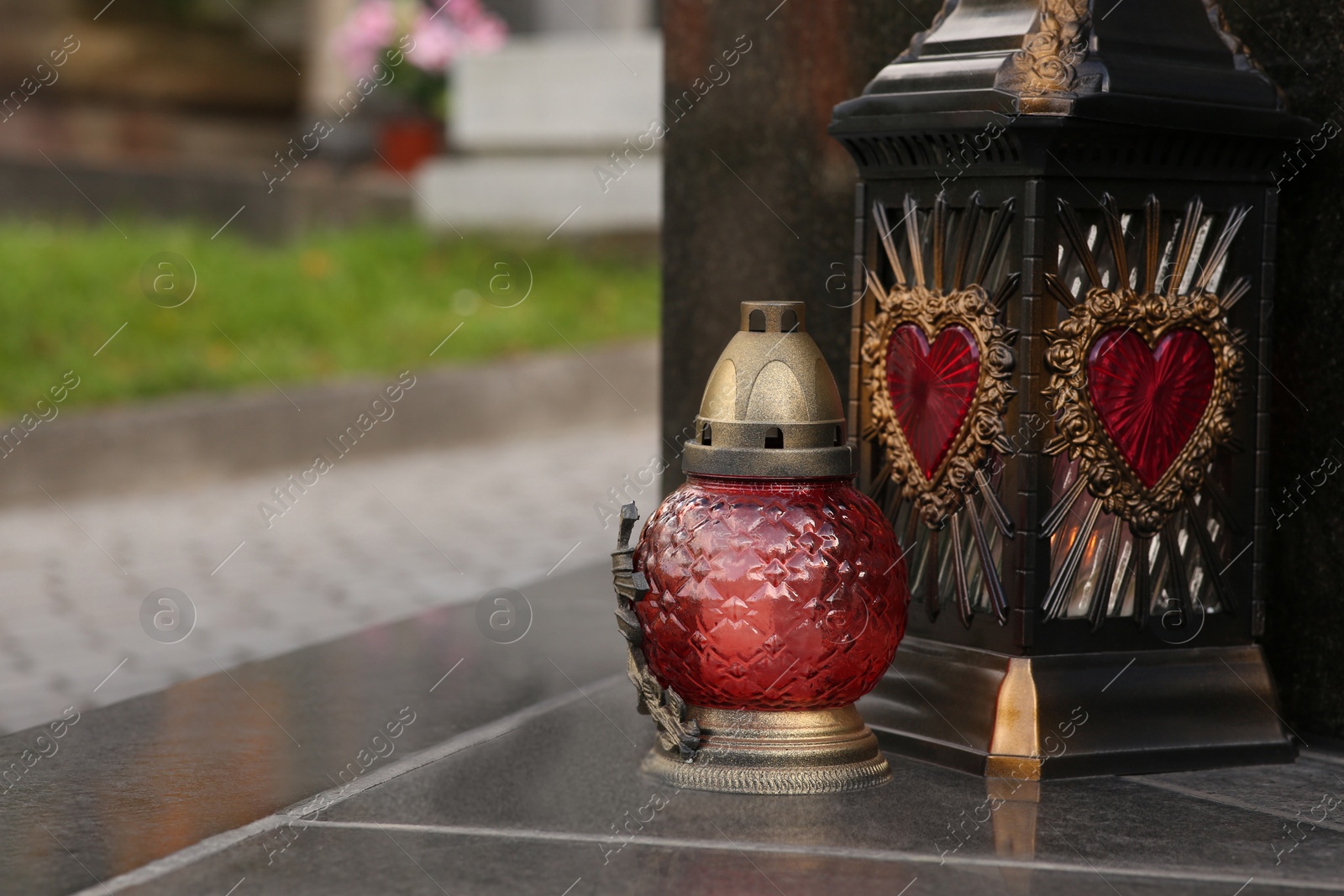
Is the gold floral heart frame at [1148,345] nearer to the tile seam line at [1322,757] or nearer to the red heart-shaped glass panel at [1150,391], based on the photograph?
the red heart-shaped glass panel at [1150,391]

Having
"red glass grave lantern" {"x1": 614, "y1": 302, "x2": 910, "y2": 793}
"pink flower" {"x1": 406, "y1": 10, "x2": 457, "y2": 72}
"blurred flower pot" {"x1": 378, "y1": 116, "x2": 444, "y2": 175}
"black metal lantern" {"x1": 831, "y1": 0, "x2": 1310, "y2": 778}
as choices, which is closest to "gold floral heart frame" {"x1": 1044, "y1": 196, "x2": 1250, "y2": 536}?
"black metal lantern" {"x1": 831, "y1": 0, "x2": 1310, "y2": 778}

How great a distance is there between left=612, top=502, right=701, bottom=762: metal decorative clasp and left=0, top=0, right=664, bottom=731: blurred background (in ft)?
6.73

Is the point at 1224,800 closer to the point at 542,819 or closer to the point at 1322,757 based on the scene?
the point at 1322,757

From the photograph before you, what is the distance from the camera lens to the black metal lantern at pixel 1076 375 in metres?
2.85

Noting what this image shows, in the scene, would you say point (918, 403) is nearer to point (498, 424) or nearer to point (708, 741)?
point (708, 741)

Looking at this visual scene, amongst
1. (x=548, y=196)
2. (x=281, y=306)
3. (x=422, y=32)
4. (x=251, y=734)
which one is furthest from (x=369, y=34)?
(x=251, y=734)

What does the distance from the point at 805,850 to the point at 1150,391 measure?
105 cm

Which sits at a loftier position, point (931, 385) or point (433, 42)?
point (433, 42)

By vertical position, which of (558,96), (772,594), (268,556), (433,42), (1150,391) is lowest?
(268,556)

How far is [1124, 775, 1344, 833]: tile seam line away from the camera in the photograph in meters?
2.69

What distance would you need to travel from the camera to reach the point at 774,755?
278 cm

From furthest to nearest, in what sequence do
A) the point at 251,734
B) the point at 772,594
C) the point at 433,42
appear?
the point at 433,42 < the point at 251,734 < the point at 772,594

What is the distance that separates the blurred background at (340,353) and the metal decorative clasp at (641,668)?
2053 millimetres

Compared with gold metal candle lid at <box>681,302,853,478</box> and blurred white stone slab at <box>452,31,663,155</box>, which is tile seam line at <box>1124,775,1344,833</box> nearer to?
gold metal candle lid at <box>681,302,853,478</box>
